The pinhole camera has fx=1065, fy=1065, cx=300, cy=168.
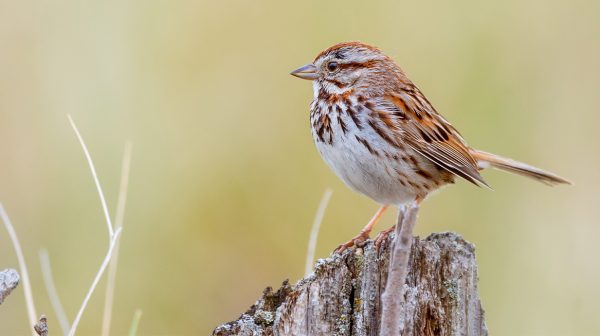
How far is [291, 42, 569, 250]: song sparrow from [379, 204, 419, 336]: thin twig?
157cm

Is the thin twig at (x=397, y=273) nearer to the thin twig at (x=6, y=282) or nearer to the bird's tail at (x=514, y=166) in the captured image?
the thin twig at (x=6, y=282)

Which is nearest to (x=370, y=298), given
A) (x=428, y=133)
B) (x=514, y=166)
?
(x=428, y=133)

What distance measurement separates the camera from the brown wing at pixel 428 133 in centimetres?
482

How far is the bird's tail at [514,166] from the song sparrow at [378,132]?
21 centimetres

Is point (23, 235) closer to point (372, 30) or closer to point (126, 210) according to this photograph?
point (126, 210)

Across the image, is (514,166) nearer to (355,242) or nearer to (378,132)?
(378,132)

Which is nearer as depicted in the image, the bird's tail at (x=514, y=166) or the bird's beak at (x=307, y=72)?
the bird's beak at (x=307, y=72)

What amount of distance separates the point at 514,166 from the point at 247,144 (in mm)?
1775

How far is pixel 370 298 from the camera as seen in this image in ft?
11.1

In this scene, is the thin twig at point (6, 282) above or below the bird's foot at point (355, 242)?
below

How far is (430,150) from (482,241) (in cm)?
139

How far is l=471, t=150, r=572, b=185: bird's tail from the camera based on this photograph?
5309 millimetres

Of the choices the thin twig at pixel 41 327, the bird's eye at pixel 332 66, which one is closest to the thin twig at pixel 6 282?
the thin twig at pixel 41 327

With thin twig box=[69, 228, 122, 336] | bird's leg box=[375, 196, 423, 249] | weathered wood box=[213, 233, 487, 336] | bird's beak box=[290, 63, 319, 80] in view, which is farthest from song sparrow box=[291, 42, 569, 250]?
thin twig box=[69, 228, 122, 336]
